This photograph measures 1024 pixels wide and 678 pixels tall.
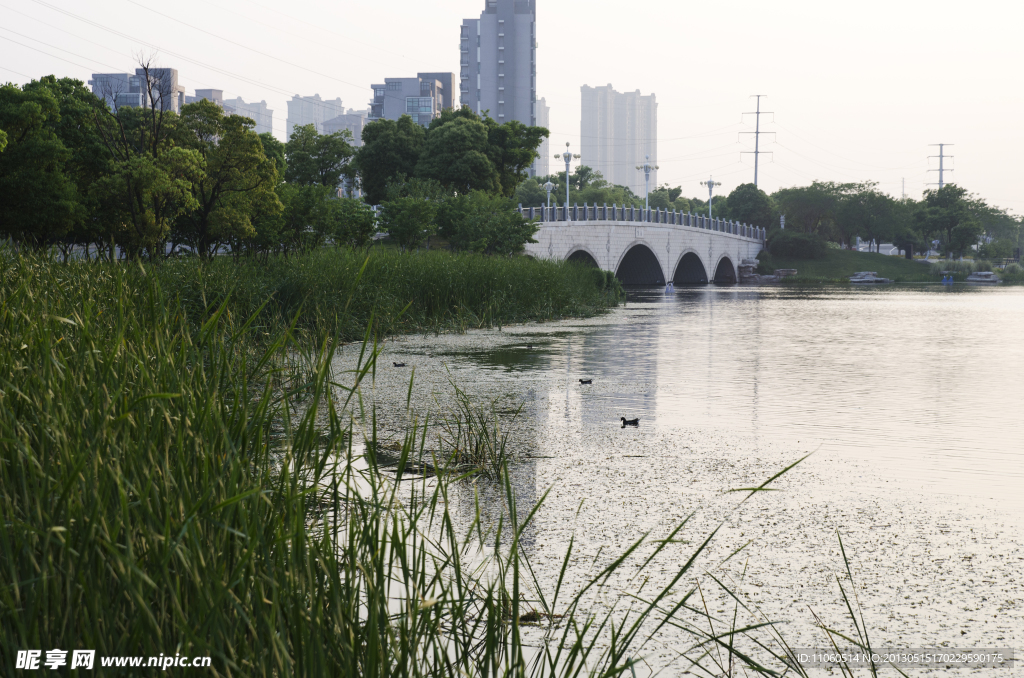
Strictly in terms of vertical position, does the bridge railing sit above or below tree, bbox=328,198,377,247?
above

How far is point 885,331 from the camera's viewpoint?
13664 mm

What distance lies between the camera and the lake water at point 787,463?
8.79ft

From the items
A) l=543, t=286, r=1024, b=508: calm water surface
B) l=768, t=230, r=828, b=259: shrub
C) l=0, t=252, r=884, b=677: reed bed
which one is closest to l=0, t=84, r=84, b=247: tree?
l=543, t=286, r=1024, b=508: calm water surface

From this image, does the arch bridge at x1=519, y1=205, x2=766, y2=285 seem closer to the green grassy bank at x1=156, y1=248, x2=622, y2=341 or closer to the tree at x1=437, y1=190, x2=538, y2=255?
the tree at x1=437, y1=190, x2=538, y2=255

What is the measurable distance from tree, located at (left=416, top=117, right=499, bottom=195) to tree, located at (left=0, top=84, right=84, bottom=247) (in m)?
19.0

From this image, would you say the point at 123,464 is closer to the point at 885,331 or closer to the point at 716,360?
the point at 716,360

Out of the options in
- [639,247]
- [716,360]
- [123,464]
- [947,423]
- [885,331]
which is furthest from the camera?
[639,247]

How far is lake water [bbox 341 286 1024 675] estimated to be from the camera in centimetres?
268

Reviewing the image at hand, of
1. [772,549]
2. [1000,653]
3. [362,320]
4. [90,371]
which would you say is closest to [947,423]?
[772,549]

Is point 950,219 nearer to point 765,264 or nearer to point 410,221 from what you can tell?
point 765,264

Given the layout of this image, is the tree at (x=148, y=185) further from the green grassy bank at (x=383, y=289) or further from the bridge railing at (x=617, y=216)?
the bridge railing at (x=617, y=216)

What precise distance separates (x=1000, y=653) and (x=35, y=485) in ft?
7.59

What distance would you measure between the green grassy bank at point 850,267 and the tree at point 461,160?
74.5 ft

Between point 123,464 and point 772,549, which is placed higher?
point 123,464
